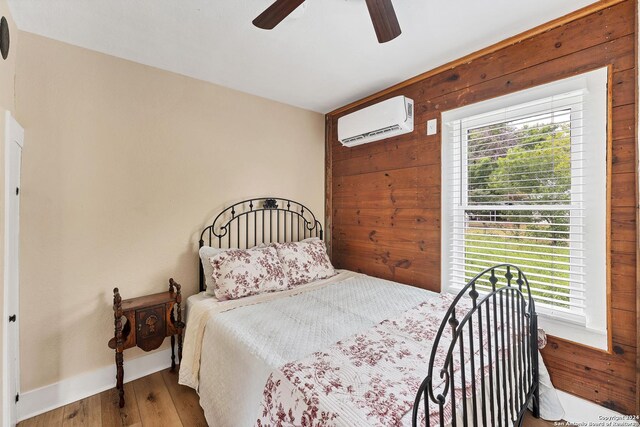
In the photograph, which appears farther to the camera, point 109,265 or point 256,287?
point 256,287

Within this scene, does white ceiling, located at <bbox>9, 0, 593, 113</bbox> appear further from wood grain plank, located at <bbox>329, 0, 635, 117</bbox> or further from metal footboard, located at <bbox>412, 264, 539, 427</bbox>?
metal footboard, located at <bbox>412, 264, 539, 427</bbox>

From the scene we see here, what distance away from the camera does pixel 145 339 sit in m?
1.99

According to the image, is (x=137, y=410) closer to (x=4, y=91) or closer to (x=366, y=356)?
(x=366, y=356)

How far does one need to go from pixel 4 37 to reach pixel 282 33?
58.7 inches

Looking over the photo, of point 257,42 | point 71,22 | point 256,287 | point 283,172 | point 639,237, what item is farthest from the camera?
point 283,172

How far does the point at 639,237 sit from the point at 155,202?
310 cm

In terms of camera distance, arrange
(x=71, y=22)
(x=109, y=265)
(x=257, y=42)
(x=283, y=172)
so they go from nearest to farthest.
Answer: (x=71, y=22), (x=257, y=42), (x=109, y=265), (x=283, y=172)

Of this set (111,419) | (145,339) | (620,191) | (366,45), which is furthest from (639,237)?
(111,419)

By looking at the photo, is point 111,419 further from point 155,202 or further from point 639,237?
point 639,237

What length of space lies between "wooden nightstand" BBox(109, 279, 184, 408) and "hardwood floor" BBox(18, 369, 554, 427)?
0.09 metres

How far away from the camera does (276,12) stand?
1.40m

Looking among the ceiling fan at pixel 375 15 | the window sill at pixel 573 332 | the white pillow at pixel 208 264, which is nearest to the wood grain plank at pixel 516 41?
the ceiling fan at pixel 375 15

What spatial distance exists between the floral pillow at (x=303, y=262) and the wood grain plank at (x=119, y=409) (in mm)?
1322

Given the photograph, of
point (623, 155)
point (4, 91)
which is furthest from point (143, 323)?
point (623, 155)
